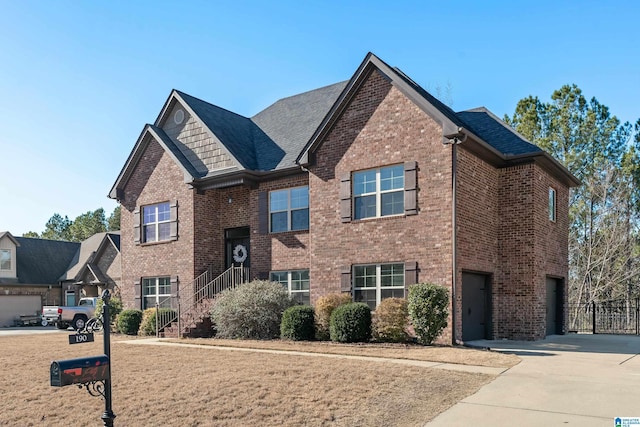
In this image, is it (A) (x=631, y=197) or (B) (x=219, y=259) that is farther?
(A) (x=631, y=197)

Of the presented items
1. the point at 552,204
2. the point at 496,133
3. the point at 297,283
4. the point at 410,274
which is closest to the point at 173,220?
the point at 297,283

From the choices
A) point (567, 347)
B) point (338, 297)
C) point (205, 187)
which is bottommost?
point (567, 347)

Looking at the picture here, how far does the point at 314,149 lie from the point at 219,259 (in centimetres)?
666

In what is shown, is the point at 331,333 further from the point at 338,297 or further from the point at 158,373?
the point at 158,373

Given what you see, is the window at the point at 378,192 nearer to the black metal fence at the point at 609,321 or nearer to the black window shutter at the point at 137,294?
the black metal fence at the point at 609,321

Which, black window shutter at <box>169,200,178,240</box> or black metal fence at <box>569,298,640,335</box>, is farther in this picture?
black metal fence at <box>569,298,640,335</box>

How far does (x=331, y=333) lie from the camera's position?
15.2 metres

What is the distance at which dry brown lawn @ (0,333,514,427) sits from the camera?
24.0 feet

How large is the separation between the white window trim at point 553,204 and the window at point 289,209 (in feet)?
27.8

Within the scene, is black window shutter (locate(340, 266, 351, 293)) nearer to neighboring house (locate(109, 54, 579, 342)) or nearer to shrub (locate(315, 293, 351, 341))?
neighboring house (locate(109, 54, 579, 342))

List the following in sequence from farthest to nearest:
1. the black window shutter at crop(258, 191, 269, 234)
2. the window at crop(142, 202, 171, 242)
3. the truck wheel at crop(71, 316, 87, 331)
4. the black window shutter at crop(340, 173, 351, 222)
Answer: the window at crop(142, 202, 171, 242), the black window shutter at crop(258, 191, 269, 234), the black window shutter at crop(340, 173, 351, 222), the truck wheel at crop(71, 316, 87, 331)

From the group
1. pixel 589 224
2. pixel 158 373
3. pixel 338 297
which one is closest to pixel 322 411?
pixel 158 373

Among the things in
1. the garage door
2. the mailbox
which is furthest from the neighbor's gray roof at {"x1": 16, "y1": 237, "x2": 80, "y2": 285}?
the mailbox

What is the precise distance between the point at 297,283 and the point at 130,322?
6621 mm
